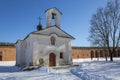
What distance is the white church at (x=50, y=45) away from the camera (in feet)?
82.7

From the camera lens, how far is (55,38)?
1061 inches

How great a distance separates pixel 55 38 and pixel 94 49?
31.4 metres

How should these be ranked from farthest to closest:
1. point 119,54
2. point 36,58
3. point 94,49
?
point 119,54
point 94,49
point 36,58

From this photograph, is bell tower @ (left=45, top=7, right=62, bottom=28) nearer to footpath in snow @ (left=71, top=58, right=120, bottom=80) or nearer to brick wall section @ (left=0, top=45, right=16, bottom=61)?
footpath in snow @ (left=71, top=58, right=120, bottom=80)

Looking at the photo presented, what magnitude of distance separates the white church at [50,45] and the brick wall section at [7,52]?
19.2 metres

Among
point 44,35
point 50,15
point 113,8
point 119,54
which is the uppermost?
point 113,8

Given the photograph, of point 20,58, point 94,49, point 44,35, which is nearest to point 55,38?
point 44,35

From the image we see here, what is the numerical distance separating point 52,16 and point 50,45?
493 cm

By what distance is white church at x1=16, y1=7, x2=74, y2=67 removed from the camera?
25203 millimetres

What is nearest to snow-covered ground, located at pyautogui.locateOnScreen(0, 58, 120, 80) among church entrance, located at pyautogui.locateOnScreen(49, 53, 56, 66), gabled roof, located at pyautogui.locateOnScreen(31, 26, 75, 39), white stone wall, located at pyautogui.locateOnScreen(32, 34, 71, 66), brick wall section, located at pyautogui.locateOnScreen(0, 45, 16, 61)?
white stone wall, located at pyautogui.locateOnScreen(32, 34, 71, 66)

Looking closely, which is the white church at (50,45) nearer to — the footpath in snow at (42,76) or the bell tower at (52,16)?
the bell tower at (52,16)

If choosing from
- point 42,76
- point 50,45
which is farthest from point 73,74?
point 50,45

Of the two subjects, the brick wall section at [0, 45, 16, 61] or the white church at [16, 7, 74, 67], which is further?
the brick wall section at [0, 45, 16, 61]

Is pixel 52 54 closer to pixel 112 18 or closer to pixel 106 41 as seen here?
pixel 106 41
